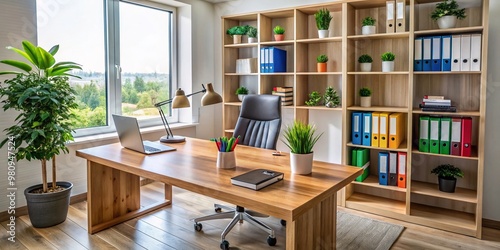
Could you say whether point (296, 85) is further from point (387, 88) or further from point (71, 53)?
point (71, 53)

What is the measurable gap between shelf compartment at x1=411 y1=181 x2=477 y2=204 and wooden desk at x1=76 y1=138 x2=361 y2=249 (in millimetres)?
1261

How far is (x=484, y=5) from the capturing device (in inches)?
104

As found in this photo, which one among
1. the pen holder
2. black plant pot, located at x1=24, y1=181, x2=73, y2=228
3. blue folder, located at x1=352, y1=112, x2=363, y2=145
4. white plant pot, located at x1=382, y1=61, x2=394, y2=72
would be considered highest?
white plant pot, located at x1=382, y1=61, x2=394, y2=72

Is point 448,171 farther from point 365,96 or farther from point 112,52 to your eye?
point 112,52

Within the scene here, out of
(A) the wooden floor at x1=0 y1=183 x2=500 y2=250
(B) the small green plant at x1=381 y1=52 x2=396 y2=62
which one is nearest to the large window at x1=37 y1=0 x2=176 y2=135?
(A) the wooden floor at x1=0 y1=183 x2=500 y2=250

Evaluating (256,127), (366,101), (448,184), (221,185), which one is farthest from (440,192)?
(221,185)

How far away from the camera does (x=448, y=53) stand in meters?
2.85

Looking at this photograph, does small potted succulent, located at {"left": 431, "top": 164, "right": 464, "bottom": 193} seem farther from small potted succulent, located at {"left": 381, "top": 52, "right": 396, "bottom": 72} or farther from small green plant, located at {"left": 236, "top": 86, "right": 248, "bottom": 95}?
small green plant, located at {"left": 236, "top": 86, "right": 248, "bottom": 95}

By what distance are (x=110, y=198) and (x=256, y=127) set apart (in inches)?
52.3

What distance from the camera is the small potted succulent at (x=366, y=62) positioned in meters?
3.29

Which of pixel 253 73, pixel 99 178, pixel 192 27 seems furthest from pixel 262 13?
pixel 99 178

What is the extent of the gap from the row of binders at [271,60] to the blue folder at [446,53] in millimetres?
1563

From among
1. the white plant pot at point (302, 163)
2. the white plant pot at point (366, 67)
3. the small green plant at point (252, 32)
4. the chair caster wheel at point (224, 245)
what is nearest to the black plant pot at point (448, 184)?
the white plant pot at point (366, 67)

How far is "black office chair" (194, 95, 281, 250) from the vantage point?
2814 millimetres
